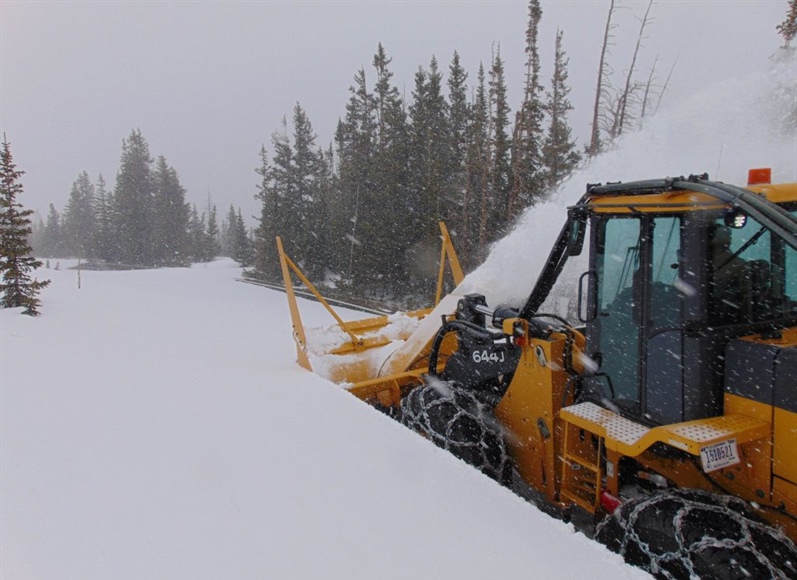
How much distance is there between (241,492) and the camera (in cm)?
355

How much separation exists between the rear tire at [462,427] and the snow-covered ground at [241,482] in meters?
0.33

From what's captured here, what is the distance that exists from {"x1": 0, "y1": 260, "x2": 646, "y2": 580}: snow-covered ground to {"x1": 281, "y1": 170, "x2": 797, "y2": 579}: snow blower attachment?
49 centimetres

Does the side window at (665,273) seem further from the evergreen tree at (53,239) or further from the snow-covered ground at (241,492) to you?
the evergreen tree at (53,239)

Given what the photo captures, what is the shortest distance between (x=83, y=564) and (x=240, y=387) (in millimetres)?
3294

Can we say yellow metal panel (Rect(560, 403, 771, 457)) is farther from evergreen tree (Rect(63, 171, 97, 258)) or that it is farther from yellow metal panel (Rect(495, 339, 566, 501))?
evergreen tree (Rect(63, 171, 97, 258))

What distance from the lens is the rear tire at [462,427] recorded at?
4.43 m

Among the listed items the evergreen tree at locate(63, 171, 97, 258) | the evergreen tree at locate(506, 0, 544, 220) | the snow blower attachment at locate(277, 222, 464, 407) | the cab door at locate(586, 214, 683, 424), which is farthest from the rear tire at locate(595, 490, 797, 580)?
the evergreen tree at locate(63, 171, 97, 258)

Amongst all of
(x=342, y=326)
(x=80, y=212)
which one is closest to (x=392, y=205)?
(x=342, y=326)

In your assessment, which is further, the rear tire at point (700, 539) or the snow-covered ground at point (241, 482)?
the snow-covered ground at point (241, 482)

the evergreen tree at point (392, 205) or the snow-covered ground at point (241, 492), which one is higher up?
the evergreen tree at point (392, 205)

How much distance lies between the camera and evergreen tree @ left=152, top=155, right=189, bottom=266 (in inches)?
2382

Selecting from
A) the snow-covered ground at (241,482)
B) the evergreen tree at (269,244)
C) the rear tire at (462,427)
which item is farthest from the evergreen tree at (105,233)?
the rear tire at (462,427)

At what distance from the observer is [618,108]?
84.6 feet

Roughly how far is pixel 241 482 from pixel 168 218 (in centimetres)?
6349
